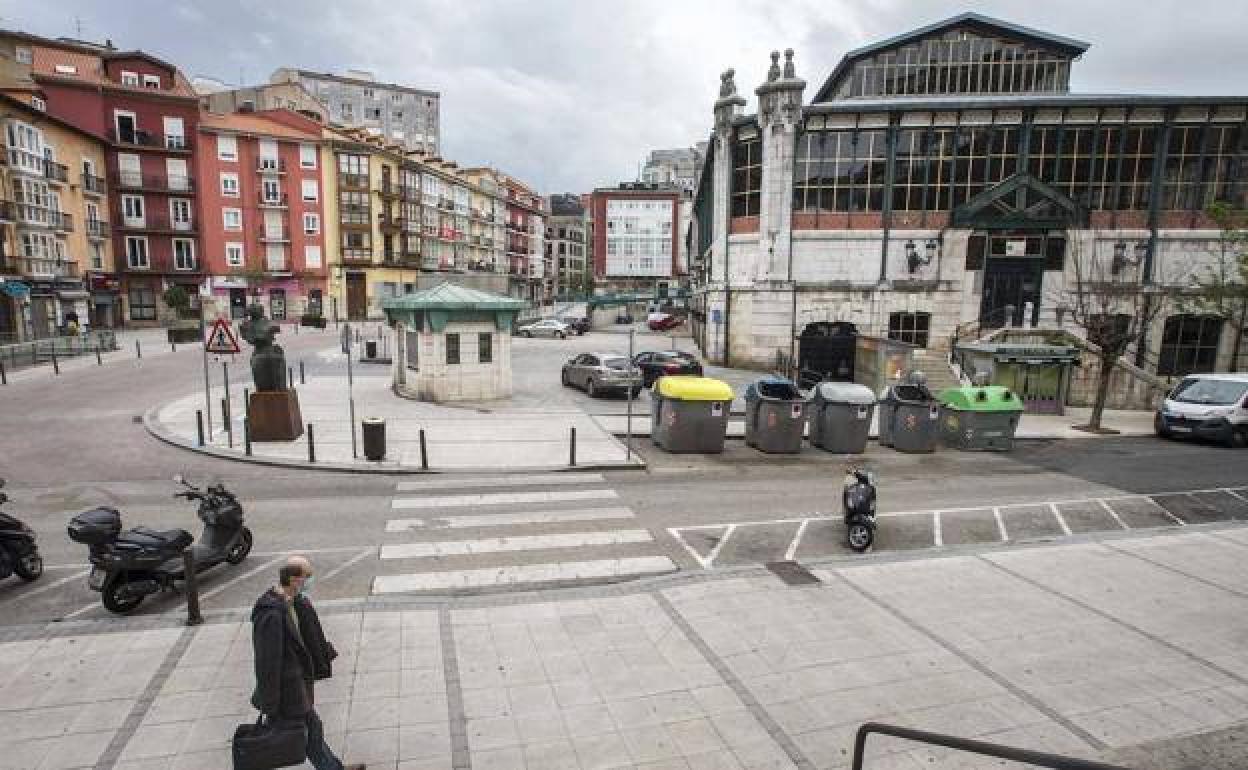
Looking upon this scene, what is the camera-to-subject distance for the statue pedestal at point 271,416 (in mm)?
15000

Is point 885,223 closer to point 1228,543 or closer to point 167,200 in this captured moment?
point 1228,543

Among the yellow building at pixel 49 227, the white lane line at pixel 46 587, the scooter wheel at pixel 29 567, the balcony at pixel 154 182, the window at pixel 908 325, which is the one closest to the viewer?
the white lane line at pixel 46 587

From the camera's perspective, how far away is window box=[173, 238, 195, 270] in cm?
5197

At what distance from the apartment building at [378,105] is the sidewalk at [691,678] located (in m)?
88.7

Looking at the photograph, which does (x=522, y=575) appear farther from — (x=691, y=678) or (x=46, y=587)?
(x=46, y=587)

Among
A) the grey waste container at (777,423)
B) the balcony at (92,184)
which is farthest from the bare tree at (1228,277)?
the balcony at (92,184)

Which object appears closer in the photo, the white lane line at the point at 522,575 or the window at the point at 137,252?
the white lane line at the point at 522,575

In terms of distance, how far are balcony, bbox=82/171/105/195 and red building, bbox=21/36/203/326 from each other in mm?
1363

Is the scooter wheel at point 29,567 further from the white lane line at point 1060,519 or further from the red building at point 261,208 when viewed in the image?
the red building at point 261,208

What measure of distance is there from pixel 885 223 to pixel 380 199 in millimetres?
46380

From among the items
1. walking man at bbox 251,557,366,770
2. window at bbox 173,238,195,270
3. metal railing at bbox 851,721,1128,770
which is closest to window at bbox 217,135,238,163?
window at bbox 173,238,195,270

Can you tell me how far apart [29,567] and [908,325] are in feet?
95.0

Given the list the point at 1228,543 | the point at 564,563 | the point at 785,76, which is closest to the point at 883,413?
the point at 1228,543

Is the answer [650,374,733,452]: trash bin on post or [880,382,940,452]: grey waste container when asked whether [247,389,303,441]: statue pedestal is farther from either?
[880,382,940,452]: grey waste container
